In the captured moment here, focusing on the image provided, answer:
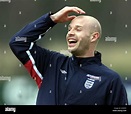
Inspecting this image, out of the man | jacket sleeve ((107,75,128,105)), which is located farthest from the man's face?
jacket sleeve ((107,75,128,105))

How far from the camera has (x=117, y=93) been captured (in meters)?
1.28

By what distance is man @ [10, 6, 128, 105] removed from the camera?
1.29 m

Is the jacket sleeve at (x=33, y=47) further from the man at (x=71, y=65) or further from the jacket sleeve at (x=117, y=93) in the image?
the jacket sleeve at (x=117, y=93)

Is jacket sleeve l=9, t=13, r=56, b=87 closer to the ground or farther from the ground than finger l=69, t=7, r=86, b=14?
closer to the ground

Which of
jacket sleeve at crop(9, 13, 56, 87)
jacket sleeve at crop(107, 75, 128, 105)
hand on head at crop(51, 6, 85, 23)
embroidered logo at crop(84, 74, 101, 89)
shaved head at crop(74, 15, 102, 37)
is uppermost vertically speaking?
hand on head at crop(51, 6, 85, 23)

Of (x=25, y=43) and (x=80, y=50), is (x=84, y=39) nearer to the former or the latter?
(x=80, y=50)

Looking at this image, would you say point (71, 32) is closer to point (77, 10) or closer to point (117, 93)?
point (77, 10)

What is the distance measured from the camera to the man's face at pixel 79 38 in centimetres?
131
